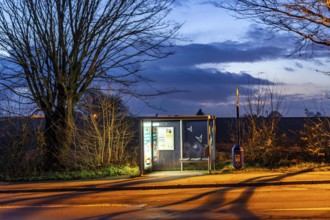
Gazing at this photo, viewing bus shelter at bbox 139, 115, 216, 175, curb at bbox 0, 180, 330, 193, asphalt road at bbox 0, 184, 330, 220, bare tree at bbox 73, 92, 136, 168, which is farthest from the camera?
bare tree at bbox 73, 92, 136, 168

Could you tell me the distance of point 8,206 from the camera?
43.4ft

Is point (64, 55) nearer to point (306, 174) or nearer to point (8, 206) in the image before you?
point (8, 206)

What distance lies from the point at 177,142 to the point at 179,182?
4133mm

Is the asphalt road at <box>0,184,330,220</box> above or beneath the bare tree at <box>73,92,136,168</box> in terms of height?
beneath

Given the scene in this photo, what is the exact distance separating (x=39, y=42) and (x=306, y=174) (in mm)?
12297

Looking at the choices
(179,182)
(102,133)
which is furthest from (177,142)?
(179,182)

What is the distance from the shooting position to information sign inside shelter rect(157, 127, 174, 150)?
67.4 feet

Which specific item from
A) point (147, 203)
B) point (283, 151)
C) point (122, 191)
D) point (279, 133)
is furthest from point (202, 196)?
point (279, 133)

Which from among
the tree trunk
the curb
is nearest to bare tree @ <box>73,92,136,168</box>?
the tree trunk

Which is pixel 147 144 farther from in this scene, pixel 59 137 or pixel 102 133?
pixel 59 137

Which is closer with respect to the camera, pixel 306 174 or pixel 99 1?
pixel 306 174

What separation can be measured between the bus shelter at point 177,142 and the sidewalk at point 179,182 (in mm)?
1591

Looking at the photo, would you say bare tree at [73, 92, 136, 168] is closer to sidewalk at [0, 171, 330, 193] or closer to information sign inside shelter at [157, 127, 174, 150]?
information sign inside shelter at [157, 127, 174, 150]

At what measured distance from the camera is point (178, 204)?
482 inches
